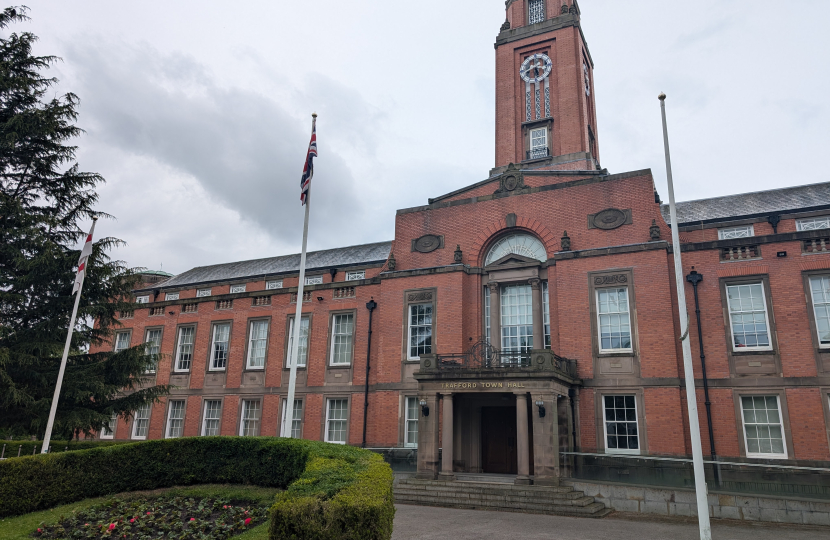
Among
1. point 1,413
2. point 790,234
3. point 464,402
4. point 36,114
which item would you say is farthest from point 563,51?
point 1,413

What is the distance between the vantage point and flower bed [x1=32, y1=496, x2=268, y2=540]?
11586 millimetres

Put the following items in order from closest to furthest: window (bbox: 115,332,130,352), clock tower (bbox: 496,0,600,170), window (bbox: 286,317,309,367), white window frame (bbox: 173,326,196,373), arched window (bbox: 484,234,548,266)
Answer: arched window (bbox: 484,234,548,266)
window (bbox: 286,317,309,367)
clock tower (bbox: 496,0,600,170)
white window frame (bbox: 173,326,196,373)
window (bbox: 115,332,130,352)

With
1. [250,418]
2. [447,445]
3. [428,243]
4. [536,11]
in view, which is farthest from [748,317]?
[250,418]

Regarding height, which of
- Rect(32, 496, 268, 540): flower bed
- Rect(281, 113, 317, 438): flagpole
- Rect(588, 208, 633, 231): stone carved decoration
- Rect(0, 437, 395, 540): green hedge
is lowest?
Rect(32, 496, 268, 540): flower bed

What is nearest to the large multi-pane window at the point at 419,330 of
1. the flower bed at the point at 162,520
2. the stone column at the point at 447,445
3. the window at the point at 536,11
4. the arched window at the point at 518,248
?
the arched window at the point at 518,248

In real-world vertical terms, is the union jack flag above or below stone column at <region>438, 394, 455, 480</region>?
above

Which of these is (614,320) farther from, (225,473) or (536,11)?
(536,11)

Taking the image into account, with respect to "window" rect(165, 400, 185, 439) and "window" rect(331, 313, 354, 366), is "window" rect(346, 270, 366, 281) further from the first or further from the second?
"window" rect(165, 400, 185, 439)

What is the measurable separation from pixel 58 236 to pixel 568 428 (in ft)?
63.5

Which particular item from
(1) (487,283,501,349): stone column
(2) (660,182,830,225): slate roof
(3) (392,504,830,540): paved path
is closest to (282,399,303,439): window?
(1) (487,283,501,349): stone column

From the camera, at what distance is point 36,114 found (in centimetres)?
2008

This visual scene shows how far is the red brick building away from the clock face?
0.11 m

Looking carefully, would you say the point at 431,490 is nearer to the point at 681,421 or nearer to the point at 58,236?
the point at 681,421

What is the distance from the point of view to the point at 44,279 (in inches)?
791
